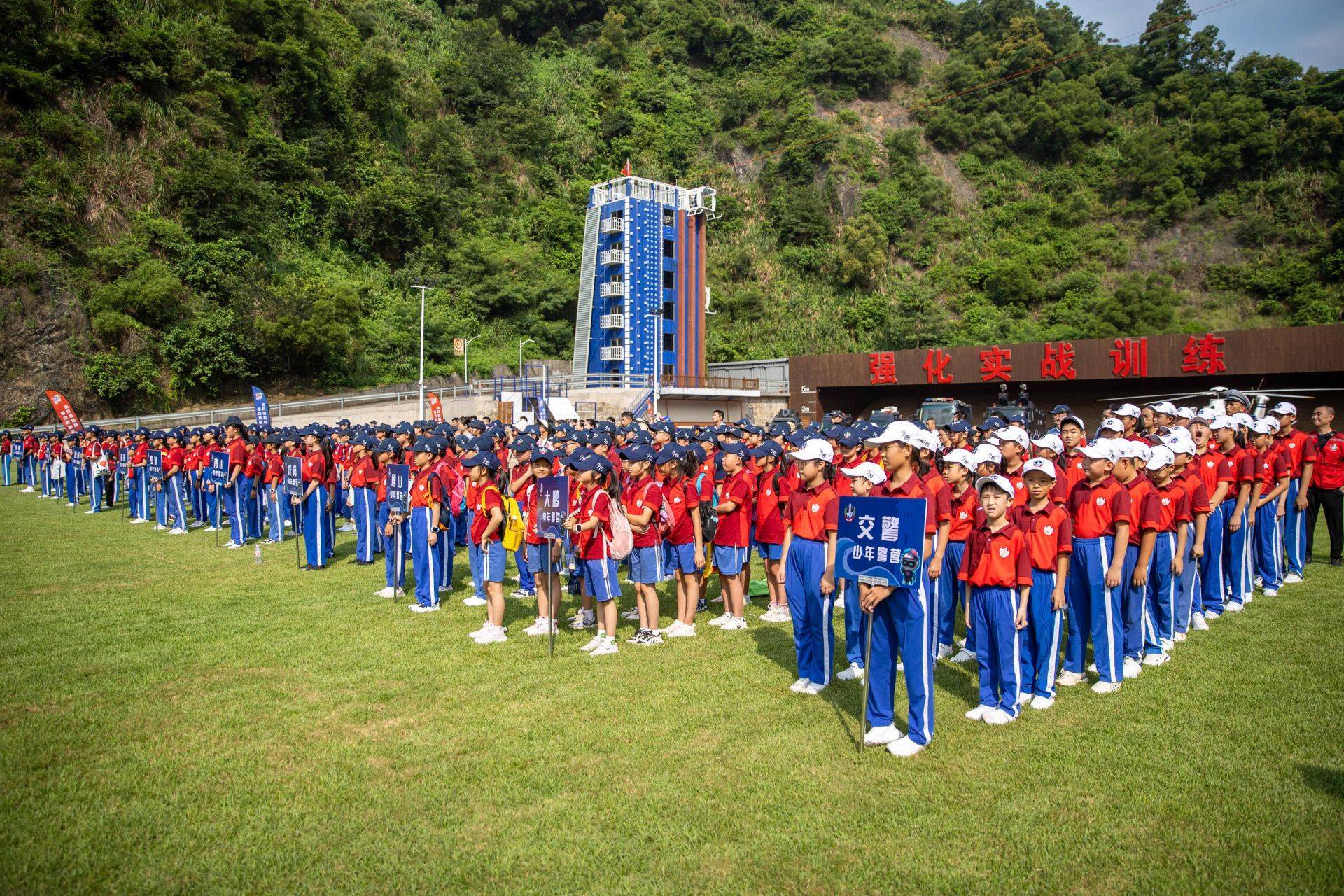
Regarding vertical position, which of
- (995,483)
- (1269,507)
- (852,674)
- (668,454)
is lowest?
(852,674)

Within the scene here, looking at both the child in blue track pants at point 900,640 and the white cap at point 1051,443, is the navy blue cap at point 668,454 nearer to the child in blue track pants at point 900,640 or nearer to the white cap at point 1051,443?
the child in blue track pants at point 900,640

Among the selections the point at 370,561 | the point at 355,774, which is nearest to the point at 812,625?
the point at 355,774

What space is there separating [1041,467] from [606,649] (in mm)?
4280

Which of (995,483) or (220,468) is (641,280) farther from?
(995,483)

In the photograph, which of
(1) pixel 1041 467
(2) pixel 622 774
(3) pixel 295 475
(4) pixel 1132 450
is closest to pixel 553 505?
(2) pixel 622 774

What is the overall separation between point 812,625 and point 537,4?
293ft

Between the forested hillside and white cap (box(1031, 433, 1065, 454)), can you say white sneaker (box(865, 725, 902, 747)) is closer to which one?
white cap (box(1031, 433, 1065, 454))

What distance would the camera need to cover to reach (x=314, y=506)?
12.0 m

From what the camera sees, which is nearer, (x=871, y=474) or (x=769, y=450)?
(x=871, y=474)

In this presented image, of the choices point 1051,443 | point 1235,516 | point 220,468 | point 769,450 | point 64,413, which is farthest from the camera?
point 64,413

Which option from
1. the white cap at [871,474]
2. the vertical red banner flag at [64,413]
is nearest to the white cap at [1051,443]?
the white cap at [871,474]

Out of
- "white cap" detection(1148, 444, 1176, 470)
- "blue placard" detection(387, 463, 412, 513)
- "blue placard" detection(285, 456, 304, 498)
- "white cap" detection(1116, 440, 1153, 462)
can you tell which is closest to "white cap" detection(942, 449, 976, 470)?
"white cap" detection(1116, 440, 1153, 462)

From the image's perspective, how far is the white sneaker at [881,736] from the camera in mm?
5465

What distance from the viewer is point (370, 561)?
12.5 m
